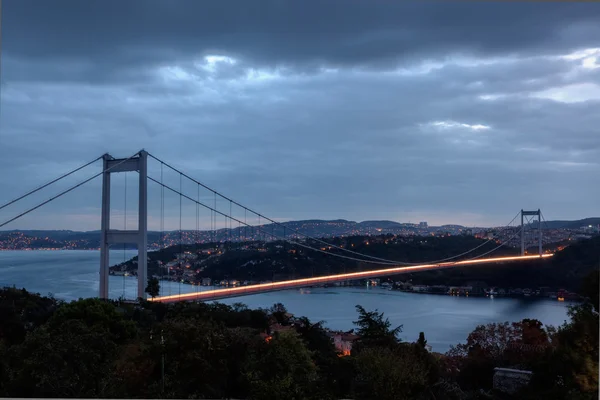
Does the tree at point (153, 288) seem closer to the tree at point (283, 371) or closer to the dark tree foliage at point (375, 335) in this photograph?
the dark tree foliage at point (375, 335)

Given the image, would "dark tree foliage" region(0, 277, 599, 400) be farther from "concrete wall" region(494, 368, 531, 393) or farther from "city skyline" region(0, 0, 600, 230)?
"city skyline" region(0, 0, 600, 230)

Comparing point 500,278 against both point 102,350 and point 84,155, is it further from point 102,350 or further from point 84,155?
point 102,350

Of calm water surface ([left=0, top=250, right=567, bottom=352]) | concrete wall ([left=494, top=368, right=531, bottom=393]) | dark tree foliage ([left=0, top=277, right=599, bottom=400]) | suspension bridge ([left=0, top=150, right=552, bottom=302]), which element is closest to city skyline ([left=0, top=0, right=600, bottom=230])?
suspension bridge ([left=0, top=150, right=552, bottom=302])

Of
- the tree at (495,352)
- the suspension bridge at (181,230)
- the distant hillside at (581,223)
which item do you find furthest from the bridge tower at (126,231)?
the distant hillside at (581,223)

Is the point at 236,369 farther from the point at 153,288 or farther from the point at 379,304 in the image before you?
the point at 379,304

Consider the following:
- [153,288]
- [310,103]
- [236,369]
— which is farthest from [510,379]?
[310,103]
